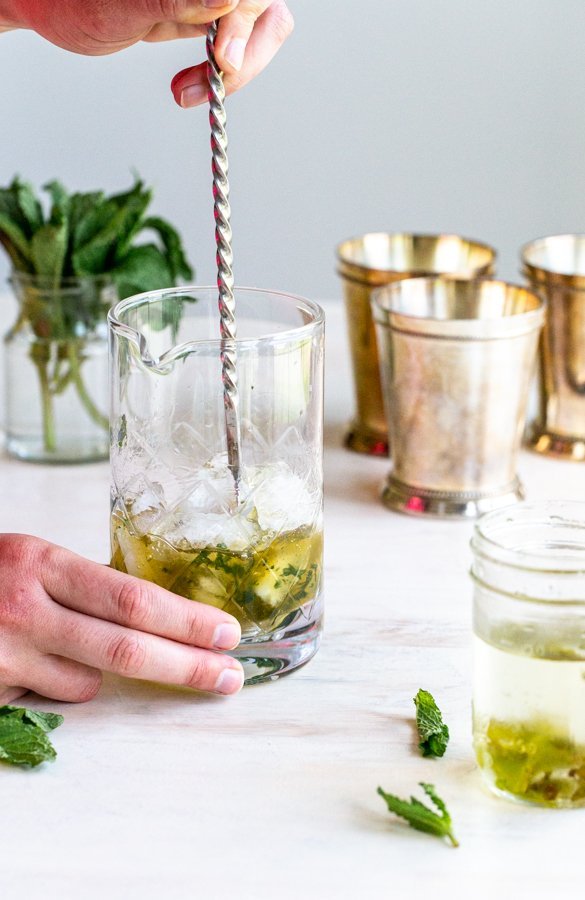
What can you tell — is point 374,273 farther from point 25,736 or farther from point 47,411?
point 25,736

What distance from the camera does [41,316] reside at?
1.26 m

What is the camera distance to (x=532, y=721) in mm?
667

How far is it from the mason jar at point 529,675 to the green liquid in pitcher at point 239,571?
142mm

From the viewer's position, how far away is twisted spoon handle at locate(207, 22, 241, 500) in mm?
776

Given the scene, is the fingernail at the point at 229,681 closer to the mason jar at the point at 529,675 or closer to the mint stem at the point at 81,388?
the mason jar at the point at 529,675

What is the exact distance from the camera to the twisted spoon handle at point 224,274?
776mm

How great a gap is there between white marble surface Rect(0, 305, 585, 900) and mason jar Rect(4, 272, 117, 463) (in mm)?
416

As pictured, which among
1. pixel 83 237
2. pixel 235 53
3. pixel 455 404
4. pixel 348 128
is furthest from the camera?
pixel 348 128

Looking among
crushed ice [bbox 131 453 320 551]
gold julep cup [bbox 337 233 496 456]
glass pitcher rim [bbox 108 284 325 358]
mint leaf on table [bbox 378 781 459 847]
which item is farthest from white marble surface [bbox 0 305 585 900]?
gold julep cup [bbox 337 233 496 456]

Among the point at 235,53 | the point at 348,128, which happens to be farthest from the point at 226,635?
the point at 348,128

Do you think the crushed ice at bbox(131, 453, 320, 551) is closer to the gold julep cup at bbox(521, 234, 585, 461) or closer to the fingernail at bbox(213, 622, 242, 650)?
the fingernail at bbox(213, 622, 242, 650)

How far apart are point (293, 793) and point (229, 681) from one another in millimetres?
104

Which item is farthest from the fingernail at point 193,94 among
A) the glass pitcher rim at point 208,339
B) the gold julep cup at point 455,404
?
the gold julep cup at point 455,404

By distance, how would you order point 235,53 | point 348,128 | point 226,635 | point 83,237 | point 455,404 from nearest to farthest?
point 226,635 → point 235,53 → point 455,404 → point 83,237 → point 348,128
